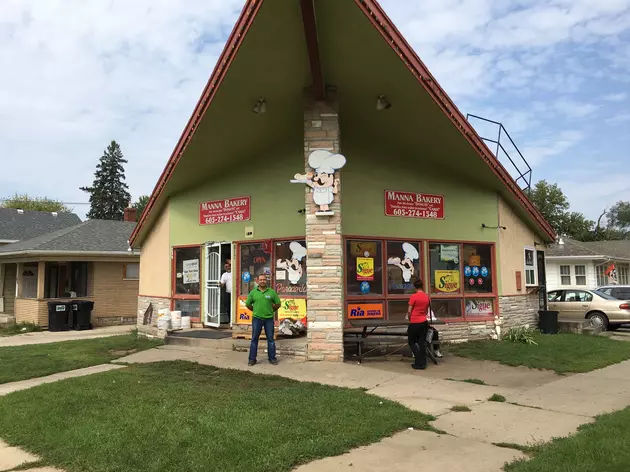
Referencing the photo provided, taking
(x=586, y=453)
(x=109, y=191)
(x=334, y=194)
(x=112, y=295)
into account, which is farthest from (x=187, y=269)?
(x=109, y=191)

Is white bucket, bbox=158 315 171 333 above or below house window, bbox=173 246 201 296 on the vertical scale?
below

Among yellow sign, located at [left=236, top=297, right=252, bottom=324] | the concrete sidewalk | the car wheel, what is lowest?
the concrete sidewalk

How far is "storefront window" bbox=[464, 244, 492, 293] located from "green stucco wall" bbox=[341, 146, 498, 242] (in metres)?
0.28

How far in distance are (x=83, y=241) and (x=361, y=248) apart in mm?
13854

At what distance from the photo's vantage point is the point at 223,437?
5.09 metres

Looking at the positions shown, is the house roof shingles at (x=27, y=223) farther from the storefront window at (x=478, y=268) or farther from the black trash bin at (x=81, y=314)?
the storefront window at (x=478, y=268)

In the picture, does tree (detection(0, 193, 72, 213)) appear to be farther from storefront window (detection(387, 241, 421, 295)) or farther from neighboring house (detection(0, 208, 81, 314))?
storefront window (detection(387, 241, 421, 295))

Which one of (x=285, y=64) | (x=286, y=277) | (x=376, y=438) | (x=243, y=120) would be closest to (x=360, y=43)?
(x=285, y=64)

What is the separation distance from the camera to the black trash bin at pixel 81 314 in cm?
1829

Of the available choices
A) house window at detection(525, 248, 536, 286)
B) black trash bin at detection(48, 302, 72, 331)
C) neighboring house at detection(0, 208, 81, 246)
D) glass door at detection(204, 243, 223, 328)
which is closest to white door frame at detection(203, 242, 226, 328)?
glass door at detection(204, 243, 223, 328)

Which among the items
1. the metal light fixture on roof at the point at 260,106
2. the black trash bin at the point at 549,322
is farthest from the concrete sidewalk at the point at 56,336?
the black trash bin at the point at 549,322

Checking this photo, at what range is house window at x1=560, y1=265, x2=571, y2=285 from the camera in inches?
1115

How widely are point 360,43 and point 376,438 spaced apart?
21.7ft

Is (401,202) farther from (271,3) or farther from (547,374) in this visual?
(271,3)
